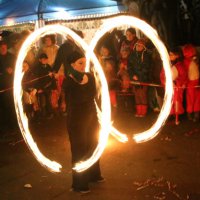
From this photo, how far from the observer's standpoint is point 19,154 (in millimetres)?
8703

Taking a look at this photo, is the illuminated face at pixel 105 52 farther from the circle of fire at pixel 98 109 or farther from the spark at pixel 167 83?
the spark at pixel 167 83

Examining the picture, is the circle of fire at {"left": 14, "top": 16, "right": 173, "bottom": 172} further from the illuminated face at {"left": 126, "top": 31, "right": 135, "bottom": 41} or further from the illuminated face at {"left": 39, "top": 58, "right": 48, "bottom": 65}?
the illuminated face at {"left": 39, "top": 58, "right": 48, "bottom": 65}

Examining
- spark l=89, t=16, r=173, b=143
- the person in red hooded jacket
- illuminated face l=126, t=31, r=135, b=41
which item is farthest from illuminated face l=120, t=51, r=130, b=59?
spark l=89, t=16, r=173, b=143

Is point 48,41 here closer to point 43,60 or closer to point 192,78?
point 43,60

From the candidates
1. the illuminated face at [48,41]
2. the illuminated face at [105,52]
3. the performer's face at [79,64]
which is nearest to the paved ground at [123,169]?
the performer's face at [79,64]

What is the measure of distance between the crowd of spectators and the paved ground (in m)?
0.82

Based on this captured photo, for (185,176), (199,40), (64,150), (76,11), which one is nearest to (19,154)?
(64,150)

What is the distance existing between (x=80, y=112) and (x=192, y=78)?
4.40m

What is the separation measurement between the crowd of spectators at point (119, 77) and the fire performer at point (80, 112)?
3.99 metres

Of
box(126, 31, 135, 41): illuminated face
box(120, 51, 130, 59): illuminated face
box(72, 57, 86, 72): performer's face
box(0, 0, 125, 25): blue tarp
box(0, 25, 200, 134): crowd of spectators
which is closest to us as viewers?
box(72, 57, 86, 72): performer's face

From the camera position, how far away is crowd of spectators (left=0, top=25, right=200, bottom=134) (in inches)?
400

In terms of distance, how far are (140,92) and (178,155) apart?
3199 millimetres

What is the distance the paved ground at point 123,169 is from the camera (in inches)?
253

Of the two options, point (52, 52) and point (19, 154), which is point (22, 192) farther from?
point (52, 52)
